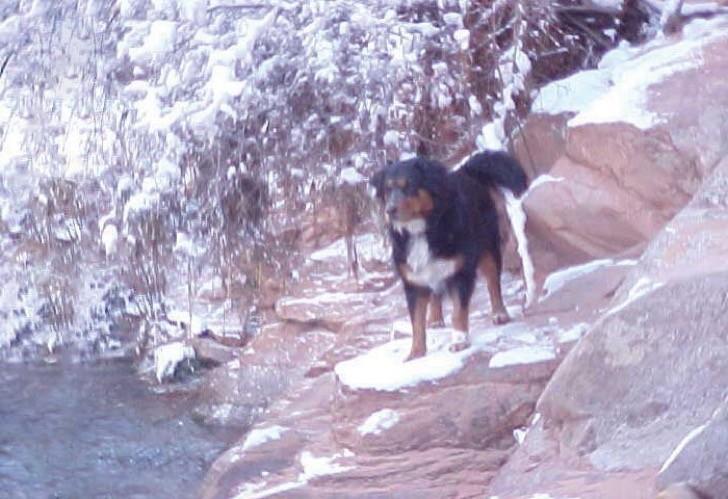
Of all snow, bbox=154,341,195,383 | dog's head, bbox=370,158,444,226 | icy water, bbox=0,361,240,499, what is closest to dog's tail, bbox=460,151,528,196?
dog's head, bbox=370,158,444,226

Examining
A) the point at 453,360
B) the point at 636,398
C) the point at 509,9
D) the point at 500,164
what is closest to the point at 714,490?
the point at 636,398

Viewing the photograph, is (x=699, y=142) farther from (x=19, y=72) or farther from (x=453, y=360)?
(x=19, y=72)

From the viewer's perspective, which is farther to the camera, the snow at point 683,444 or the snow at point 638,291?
the snow at point 638,291

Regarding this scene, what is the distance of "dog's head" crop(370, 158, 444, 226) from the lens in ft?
22.5

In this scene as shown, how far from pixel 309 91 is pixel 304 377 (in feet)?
6.12

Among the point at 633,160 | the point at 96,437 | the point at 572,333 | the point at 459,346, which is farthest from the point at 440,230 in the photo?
the point at 96,437

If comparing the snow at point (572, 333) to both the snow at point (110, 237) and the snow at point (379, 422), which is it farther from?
the snow at point (110, 237)

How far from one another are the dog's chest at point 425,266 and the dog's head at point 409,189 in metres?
0.13

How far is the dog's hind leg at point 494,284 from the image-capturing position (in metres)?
7.43

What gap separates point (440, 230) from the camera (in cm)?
704

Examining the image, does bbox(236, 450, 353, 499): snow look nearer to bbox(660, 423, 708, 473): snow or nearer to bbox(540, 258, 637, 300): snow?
bbox(540, 258, 637, 300): snow

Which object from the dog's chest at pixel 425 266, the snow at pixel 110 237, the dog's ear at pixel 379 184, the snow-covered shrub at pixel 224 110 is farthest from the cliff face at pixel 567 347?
the snow at pixel 110 237

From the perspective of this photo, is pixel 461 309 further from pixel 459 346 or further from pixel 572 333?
pixel 572 333

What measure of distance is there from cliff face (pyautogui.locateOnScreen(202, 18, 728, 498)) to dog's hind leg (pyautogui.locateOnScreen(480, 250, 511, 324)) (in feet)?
0.28
